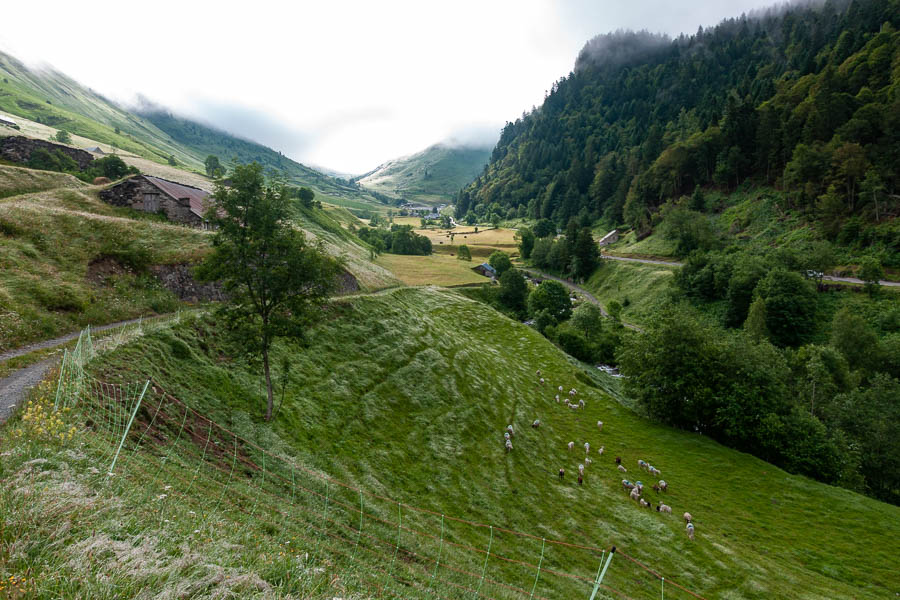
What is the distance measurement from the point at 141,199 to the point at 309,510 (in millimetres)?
52375

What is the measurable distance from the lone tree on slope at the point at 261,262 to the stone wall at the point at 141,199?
34665 mm

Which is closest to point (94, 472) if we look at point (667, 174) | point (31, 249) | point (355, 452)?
point (355, 452)

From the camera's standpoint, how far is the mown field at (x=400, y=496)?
332 inches

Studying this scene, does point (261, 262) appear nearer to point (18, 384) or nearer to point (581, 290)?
point (18, 384)

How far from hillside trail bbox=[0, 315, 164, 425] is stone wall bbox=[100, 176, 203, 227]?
101ft

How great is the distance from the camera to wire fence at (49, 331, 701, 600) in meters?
12.9

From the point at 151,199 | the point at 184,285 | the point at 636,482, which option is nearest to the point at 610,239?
the point at 636,482

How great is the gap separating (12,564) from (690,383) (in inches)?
2302

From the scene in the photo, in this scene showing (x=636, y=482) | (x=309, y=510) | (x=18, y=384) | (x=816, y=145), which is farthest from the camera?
(x=816, y=145)

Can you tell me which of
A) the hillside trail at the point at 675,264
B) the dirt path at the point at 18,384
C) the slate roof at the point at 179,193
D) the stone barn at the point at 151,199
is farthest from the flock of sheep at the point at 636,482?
the hillside trail at the point at 675,264

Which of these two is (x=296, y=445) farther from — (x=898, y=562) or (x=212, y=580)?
(x=898, y=562)

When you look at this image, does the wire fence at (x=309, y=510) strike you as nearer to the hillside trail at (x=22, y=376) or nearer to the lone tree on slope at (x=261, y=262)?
the hillside trail at (x=22, y=376)

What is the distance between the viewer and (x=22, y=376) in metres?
17.1

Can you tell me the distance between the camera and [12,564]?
20.3 feet
